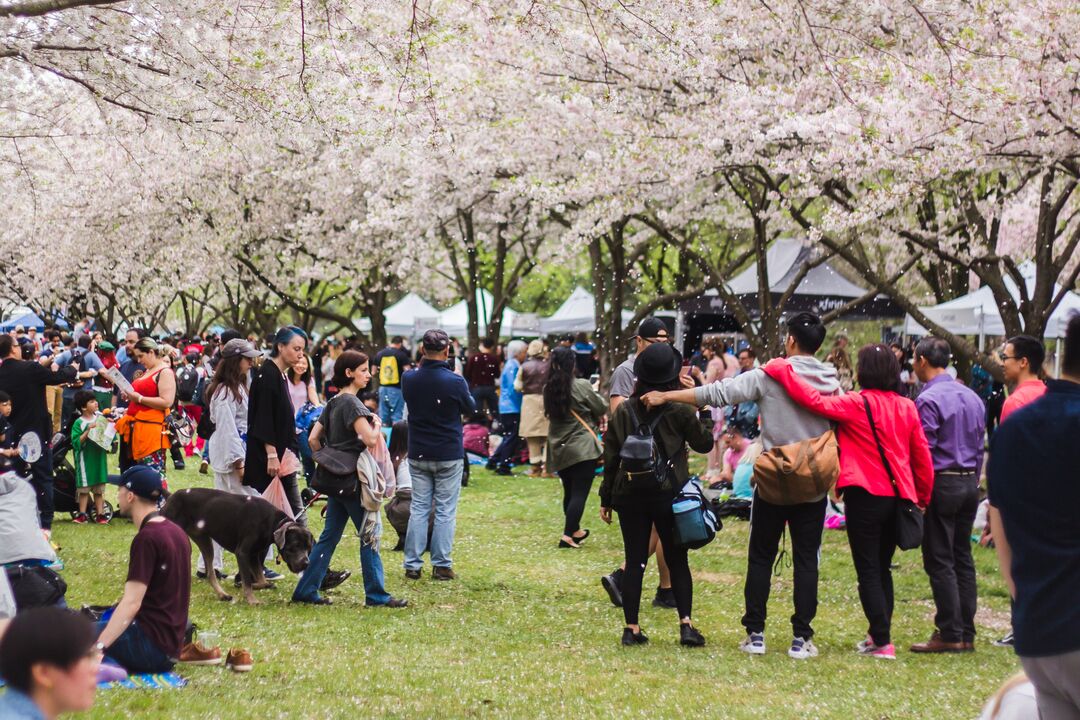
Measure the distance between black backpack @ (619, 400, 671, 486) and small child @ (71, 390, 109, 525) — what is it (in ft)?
22.8

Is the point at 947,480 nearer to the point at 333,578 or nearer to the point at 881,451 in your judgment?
the point at 881,451

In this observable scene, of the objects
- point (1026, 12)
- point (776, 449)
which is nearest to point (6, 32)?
point (776, 449)

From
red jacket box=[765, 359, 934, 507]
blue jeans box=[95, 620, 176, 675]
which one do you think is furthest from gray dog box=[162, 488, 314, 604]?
red jacket box=[765, 359, 934, 507]

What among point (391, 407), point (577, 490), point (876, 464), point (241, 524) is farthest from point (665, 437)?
point (391, 407)

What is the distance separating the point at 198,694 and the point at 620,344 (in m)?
19.7

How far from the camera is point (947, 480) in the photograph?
23.1ft

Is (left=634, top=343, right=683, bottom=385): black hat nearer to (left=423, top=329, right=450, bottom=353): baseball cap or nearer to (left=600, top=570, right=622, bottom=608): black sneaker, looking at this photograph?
(left=600, top=570, right=622, bottom=608): black sneaker

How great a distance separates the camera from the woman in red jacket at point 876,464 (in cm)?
663

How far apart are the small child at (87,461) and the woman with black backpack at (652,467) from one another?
6772 mm

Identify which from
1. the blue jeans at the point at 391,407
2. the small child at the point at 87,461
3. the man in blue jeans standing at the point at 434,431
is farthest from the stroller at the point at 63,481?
the man in blue jeans standing at the point at 434,431

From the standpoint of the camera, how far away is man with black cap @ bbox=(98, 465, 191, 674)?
5.64 metres

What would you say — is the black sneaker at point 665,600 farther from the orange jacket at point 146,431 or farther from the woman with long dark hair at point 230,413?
the orange jacket at point 146,431

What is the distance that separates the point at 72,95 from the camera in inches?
513

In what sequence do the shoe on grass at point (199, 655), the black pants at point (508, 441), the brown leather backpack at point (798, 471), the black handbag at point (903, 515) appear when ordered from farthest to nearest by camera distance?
the black pants at point (508, 441) < the black handbag at point (903, 515) < the brown leather backpack at point (798, 471) < the shoe on grass at point (199, 655)
